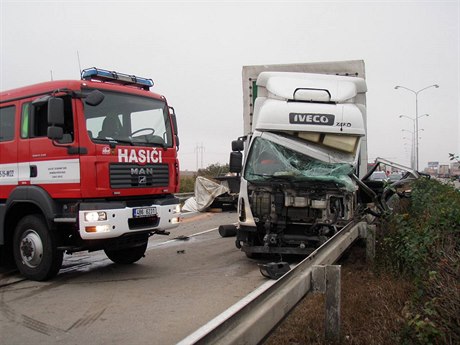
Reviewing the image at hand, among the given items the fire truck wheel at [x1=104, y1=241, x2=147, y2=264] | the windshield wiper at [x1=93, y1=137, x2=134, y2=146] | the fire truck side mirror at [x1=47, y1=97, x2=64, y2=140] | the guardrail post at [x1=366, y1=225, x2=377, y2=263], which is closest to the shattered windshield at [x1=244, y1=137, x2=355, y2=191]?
the guardrail post at [x1=366, y1=225, x2=377, y2=263]

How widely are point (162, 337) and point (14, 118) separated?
4497 mm

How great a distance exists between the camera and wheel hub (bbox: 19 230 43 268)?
661cm

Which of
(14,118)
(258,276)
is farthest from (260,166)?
(14,118)

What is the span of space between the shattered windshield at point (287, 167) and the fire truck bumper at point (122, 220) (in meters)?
1.59

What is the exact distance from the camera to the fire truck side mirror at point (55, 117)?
6.06 meters

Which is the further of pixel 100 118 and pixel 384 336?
pixel 100 118

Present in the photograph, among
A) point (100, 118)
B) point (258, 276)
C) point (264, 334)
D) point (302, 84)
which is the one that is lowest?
point (258, 276)

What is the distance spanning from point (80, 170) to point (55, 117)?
793 mm

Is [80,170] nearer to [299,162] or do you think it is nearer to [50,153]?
[50,153]

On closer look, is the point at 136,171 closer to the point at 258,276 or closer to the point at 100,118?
the point at 100,118

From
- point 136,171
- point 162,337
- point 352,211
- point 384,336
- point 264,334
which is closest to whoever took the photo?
point 264,334

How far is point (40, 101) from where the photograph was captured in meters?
6.43

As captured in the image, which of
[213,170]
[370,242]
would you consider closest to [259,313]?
[370,242]

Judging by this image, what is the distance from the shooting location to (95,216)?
20.2 feet
